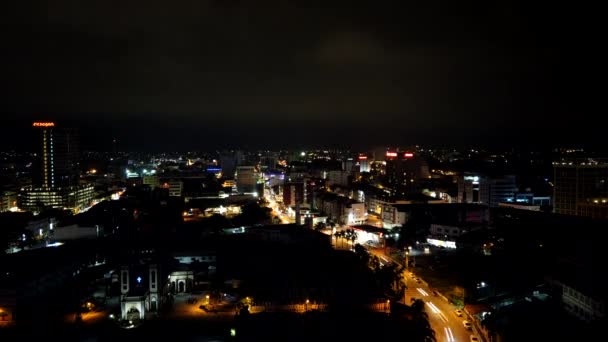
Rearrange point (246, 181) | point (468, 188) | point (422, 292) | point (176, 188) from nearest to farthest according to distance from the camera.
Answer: point (422, 292) → point (468, 188) → point (246, 181) → point (176, 188)

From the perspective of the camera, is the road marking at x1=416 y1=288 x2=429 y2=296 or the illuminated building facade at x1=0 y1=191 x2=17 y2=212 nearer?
the road marking at x1=416 y1=288 x2=429 y2=296

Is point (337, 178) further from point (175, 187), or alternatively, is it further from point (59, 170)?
point (59, 170)

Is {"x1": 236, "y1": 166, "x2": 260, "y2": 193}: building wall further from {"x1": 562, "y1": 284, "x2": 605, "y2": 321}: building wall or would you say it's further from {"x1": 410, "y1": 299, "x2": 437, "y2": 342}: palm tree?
{"x1": 410, "y1": 299, "x2": 437, "y2": 342}: palm tree

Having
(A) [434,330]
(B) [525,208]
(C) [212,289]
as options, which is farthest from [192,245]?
(B) [525,208]

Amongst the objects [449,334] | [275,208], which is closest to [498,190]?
[275,208]

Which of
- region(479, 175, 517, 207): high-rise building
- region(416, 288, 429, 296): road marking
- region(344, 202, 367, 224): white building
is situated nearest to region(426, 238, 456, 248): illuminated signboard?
region(416, 288, 429, 296): road marking

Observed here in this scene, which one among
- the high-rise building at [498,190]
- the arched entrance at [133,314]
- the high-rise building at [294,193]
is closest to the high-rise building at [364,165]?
the high-rise building at [294,193]
